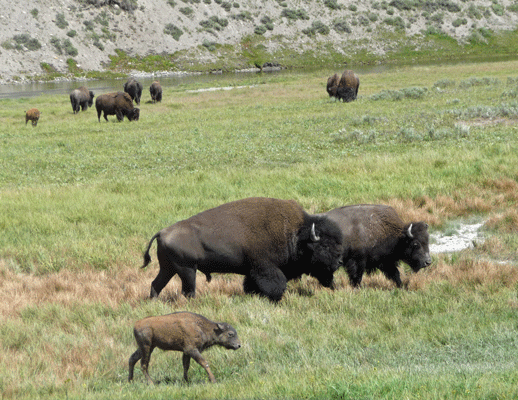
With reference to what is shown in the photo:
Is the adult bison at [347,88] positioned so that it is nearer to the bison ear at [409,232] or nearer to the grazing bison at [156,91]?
the grazing bison at [156,91]

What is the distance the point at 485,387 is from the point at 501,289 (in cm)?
323

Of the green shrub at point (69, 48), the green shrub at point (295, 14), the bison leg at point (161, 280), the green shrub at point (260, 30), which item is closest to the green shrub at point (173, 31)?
the green shrub at point (260, 30)

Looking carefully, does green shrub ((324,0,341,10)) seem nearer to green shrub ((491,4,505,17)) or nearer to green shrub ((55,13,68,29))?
green shrub ((491,4,505,17))

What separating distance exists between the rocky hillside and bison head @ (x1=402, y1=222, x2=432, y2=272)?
80919mm

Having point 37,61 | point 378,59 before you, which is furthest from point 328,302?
point 378,59

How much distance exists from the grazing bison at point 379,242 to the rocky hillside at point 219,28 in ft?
264

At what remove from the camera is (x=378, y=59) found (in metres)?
98.4

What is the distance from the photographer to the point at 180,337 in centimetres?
492

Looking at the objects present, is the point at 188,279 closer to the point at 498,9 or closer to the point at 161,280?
the point at 161,280

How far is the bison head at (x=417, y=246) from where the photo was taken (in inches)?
300

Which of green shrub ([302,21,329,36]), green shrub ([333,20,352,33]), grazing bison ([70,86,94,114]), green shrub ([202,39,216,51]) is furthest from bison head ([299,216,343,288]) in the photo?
green shrub ([333,20,352,33])

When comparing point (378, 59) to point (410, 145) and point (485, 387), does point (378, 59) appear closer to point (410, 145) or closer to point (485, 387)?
point (410, 145)

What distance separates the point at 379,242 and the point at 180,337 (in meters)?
3.82

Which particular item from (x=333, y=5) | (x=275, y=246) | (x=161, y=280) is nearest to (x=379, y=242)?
(x=275, y=246)
